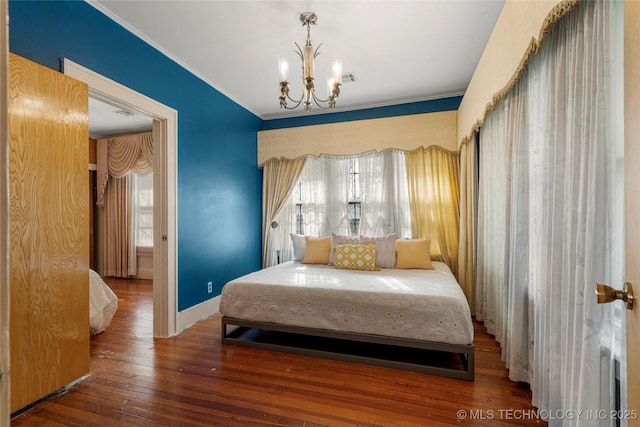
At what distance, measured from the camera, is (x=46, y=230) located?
181 cm

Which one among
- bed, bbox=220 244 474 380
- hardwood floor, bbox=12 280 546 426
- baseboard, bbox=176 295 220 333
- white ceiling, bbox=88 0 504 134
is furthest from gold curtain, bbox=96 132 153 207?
bed, bbox=220 244 474 380

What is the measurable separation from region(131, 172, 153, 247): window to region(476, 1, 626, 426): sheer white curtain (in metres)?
5.72

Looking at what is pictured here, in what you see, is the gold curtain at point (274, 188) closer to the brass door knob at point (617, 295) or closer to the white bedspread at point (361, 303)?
the white bedspread at point (361, 303)

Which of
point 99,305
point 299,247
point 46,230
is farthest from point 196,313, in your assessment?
point 46,230

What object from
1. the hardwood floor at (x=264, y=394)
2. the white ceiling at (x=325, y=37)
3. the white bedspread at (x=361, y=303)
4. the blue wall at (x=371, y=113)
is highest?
the white ceiling at (x=325, y=37)

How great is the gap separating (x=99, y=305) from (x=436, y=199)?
400 centimetres

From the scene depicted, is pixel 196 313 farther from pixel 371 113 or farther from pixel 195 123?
pixel 371 113

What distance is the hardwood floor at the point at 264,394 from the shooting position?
172cm

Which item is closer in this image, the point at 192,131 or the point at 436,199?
the point at 192,131

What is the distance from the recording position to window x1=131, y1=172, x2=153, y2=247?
18.4 feet

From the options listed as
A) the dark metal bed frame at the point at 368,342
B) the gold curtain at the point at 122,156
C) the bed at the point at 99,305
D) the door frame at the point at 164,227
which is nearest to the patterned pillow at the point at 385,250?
the dark metal bed frame at the point at 368,342

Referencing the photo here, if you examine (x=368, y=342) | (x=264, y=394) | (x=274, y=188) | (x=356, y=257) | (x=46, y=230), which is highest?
(x=274, y=188)

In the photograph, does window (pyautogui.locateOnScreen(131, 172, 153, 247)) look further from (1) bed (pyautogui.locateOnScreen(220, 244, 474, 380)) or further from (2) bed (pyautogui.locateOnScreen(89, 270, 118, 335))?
(1) bed (pyautogui.locateOnScreen(220, 244, 474, 380))

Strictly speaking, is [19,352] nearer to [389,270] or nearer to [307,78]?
[307,78]
